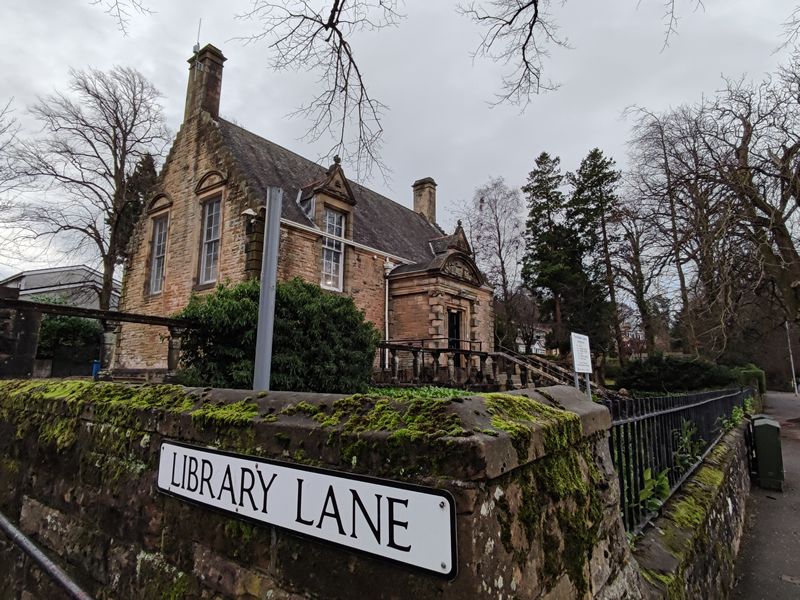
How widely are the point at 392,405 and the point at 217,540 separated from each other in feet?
3.12

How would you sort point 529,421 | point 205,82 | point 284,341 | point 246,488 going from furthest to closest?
point 205,82 → point 284,341 → point 246,488 → point 529,421

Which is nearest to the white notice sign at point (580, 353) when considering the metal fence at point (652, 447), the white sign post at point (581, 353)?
the white sign post at point (581, 353)

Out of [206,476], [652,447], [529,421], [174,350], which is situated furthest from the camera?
[174,350]

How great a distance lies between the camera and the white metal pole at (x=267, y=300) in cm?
391

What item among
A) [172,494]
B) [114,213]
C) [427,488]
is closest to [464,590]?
[427,488]

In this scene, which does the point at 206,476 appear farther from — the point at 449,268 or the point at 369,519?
the point at 449,268

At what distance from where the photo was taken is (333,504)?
1390 mm

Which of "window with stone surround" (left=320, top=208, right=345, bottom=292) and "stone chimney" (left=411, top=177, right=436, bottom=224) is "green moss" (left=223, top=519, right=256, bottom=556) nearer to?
"window with stone surround" (left=320, top=208, right=345, bottom=292)

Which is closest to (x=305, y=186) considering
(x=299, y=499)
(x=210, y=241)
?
(x=210, y=241)

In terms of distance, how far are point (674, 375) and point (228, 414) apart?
2104 centimetres

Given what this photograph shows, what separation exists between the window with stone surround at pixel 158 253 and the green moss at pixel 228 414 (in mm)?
17189

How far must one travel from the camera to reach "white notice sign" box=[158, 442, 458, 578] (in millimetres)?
1196

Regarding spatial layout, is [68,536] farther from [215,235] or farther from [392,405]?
[215,235]

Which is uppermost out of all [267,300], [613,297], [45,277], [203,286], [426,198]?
[426,198]
